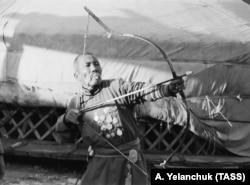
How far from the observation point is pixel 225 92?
5.18 meters

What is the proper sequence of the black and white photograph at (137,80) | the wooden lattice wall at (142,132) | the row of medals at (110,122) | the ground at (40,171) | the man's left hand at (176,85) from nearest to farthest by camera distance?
1. the man's left hand at (176,85)
2. the row of medals at (110,122)
3. the ground at (40,171)
4. the black and white photograph at (137,80)
5. the wooden lattice wall at (142,132)

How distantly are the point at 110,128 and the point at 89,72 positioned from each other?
36 cm

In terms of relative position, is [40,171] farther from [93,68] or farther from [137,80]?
[93,68]

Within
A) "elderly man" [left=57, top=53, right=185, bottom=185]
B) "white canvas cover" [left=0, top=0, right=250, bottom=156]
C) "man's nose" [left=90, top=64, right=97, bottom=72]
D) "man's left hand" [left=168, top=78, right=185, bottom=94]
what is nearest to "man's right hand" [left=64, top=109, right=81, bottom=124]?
"elderly man" [left=57, top=53, right=185, bottom=185]

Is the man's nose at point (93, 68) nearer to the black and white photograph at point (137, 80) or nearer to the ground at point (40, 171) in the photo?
the black and white photograph at point (137, 80)

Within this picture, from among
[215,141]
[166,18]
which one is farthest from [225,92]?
[166,18]

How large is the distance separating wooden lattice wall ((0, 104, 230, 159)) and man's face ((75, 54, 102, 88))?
2128 mm

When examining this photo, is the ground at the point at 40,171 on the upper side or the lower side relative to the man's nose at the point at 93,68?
lower

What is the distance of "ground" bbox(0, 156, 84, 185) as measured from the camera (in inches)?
189

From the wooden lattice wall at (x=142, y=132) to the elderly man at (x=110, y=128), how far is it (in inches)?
81.8

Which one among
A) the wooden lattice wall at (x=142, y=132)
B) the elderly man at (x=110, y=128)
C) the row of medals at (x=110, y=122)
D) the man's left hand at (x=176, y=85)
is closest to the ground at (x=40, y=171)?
the wooden lattice wall at (x=142, y=132)

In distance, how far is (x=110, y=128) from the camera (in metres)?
2.98

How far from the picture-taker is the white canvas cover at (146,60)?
5.04m

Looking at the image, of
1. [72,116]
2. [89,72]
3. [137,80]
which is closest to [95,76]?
[89,72]
